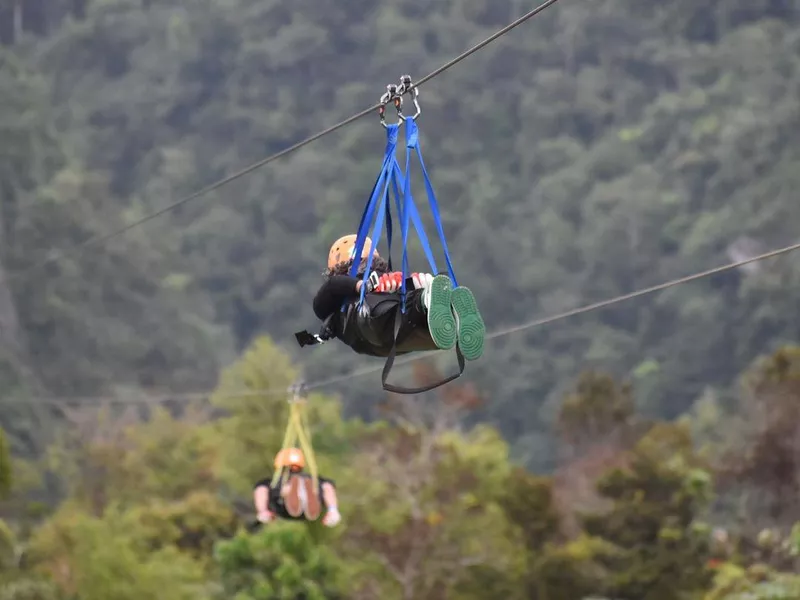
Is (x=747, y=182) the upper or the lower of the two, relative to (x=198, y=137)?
lower

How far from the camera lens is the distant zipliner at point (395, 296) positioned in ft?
16.4

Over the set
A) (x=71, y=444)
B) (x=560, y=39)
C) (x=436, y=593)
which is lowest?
(x=436, y=593)

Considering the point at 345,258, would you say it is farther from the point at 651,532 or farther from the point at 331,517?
the point at 651,532

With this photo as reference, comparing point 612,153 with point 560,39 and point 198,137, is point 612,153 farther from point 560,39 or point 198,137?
point 198,137

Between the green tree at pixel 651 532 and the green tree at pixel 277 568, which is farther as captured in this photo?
the green tree at pixel 651 532

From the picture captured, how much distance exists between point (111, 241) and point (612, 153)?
15.6 meters

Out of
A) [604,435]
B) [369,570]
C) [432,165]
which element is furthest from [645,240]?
[369,570]

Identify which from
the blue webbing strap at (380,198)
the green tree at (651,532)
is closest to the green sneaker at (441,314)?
the blue webbing strap at (380,198)

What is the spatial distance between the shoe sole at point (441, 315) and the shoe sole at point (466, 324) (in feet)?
0.06

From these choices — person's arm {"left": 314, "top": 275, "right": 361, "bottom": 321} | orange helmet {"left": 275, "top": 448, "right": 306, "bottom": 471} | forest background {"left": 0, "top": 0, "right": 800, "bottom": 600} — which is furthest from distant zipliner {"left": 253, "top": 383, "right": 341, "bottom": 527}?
person's arm {"left": 314, "top": 275, "right": 361, "bottom": 321}

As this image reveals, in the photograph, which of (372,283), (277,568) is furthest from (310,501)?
(372,283)

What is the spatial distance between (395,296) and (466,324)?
452mm

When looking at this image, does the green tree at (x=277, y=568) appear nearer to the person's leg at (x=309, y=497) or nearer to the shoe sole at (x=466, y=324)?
the person's leg at (x=309, y=497)

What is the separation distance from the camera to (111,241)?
4472cm
